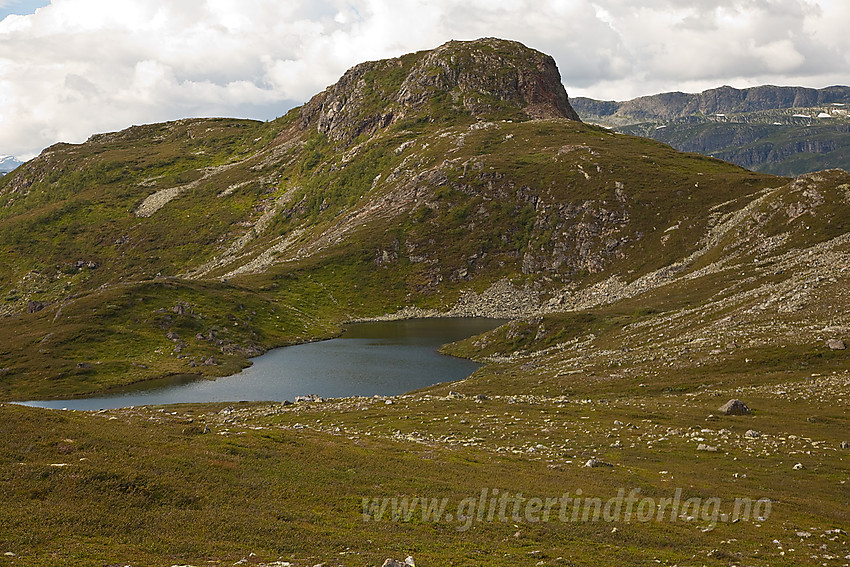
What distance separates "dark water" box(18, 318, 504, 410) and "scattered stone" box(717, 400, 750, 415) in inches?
2092

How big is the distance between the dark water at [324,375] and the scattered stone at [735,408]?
5313 cm

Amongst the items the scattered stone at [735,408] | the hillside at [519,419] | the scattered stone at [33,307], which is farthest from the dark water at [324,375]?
the scattered stone at [33,307]

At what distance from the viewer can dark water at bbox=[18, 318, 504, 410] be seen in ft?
330

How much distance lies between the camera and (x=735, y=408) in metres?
55.0

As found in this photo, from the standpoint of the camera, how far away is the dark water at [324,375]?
100537mm

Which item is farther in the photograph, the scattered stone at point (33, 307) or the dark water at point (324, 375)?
the scattered stone at point (33, 307)

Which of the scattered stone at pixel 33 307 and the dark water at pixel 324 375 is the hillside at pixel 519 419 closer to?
the dark water at pixel 324 375

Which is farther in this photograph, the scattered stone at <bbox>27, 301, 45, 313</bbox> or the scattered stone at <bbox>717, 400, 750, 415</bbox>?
the scattered stone at <bbox>27, 301, 45, 313</bbox>

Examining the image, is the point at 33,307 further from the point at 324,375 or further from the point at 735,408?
the point at 735,408

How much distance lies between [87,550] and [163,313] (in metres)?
130

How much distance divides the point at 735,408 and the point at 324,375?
7504 centimetres

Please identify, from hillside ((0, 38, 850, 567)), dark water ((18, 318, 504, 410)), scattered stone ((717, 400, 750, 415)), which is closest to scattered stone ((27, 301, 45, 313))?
hillside ((0, 38, 850, 567))

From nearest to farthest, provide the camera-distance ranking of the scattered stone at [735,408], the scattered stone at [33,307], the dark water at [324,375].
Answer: the scattered stone at [735,408] → the dark water at [324,375] → the scattered stone at [33,307]

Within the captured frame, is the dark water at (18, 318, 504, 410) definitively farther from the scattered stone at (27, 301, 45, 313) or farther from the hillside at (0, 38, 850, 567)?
the scattered stone at (27, 301, 45, 313)
